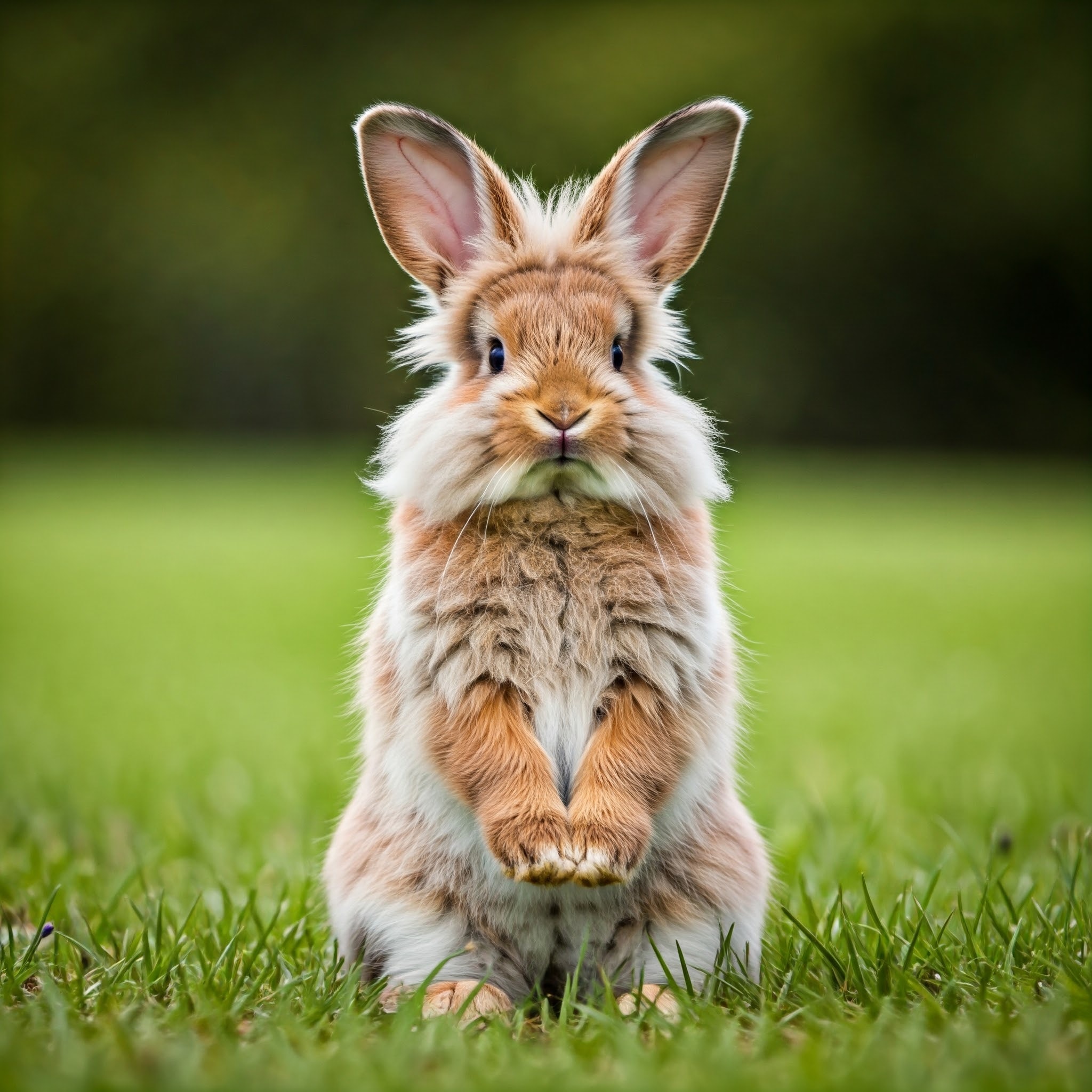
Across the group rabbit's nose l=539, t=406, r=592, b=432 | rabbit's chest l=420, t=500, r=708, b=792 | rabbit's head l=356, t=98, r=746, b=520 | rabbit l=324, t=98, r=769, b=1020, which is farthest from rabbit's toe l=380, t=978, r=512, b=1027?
rabbit's nose l=539, t=406, r=592, b=432

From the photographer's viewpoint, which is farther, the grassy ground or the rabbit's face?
the rabbit's face

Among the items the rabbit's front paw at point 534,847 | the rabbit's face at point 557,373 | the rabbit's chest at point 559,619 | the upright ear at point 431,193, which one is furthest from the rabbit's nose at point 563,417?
the rabbit's front paw at point 534,847

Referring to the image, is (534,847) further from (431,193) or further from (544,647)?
(431,193)

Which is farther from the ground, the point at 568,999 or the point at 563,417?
the point at 563,417

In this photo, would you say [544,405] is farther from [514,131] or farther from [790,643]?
[514,131]

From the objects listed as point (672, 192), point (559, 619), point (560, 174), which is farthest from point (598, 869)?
point (560, 174)

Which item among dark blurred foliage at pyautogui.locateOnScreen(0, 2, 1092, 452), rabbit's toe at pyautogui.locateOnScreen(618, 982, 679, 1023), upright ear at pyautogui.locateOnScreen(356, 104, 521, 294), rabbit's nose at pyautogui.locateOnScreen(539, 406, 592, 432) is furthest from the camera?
dark blurred foliage at pyautogui.locateOnScreen(0, 2, 1092, 452)

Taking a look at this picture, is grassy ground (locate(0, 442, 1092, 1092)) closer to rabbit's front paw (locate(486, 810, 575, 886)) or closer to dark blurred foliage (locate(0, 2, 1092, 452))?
rabbit's front paw (locate(486, 810, 575, 886))
